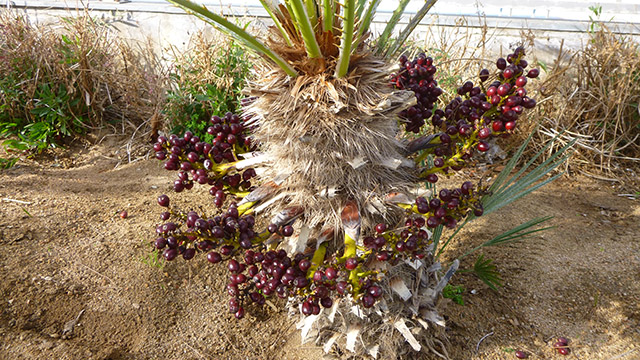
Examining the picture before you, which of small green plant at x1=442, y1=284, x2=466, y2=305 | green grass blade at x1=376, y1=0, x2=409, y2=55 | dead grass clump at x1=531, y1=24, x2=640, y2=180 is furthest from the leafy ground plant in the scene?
dead grass clump at x1=531, y1=24, x2=640, y2=180

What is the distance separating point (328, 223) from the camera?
1.40m

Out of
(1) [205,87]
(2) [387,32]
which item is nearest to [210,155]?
(2) [387,32]

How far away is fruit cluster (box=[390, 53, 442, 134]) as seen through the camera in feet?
4.68

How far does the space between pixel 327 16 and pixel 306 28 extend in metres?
0.09

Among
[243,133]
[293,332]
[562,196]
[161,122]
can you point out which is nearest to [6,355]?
[293,332]

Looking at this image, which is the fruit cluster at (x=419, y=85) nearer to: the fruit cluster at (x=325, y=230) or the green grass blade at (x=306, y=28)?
the fruit cluster at (x=325, y=230)

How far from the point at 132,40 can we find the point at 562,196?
3.82 metres

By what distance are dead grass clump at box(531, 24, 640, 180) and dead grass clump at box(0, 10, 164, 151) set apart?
9.56 feet

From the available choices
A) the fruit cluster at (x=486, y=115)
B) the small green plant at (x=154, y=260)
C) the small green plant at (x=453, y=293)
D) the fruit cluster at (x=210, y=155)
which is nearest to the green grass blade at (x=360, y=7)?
the fruit cluster at (x=486, y=115)

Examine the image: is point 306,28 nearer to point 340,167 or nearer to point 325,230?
point 340,167

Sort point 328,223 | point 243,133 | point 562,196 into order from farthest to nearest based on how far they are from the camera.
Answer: point 562,196 → point 243,133 → point 328,223

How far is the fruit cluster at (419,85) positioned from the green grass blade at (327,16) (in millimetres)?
366

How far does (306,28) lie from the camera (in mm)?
1050

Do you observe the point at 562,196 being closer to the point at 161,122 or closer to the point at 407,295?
the point at 407,295
